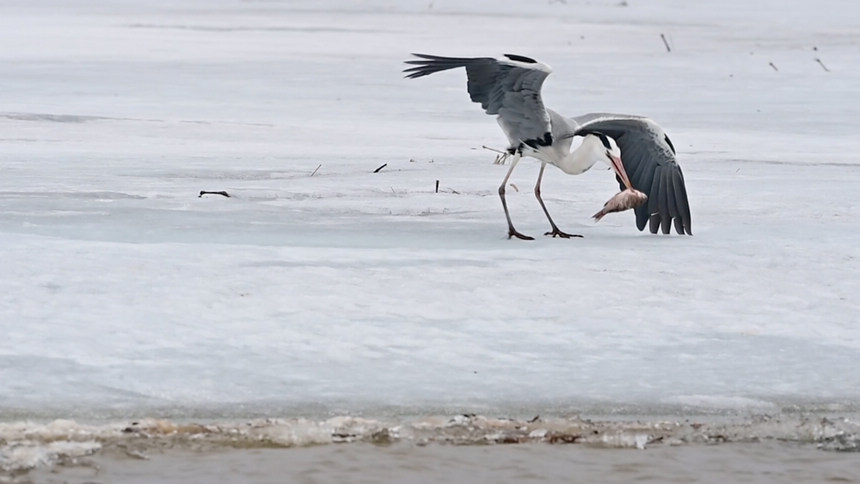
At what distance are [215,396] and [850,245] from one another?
3.31 m

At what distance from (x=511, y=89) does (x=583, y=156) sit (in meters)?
0.46

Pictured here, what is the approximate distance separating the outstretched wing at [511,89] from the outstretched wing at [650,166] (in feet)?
0.75

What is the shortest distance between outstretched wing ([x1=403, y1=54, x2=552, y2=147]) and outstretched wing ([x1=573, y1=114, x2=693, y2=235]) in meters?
0.23

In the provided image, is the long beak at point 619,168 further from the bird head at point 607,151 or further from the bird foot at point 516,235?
the bird foot at point 516,235

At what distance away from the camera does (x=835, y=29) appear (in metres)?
20.7

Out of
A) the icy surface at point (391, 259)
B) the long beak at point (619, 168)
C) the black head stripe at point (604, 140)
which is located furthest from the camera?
the black head stripe at point (604, 140)

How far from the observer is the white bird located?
23.9 ft

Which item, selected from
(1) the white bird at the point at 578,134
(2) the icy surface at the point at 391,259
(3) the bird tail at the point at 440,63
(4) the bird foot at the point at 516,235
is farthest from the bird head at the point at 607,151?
(3) the bird tail at the point at 440,63

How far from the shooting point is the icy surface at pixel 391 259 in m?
4.95

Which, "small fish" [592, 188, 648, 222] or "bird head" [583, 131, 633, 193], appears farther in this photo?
"bird head" [583, 131, 633, 193]

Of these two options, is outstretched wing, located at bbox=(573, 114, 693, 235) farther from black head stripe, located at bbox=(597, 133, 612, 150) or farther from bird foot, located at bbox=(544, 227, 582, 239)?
bird foot, located at bbox=(544, 227, 582, 239)

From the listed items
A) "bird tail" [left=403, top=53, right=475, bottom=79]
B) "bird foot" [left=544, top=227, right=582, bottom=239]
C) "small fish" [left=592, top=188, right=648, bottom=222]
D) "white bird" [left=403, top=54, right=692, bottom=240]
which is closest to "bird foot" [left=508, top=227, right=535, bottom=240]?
"white bird" [left=403, top=54, right=692, bottom=240]

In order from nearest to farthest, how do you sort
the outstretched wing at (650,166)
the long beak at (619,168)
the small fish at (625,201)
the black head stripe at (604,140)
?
the small fish at (625,201) < the long beak at (619,168) < the black head stripe at (604,140) < the outstretched wing at (650,166)

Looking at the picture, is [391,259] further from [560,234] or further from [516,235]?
[560,234]
